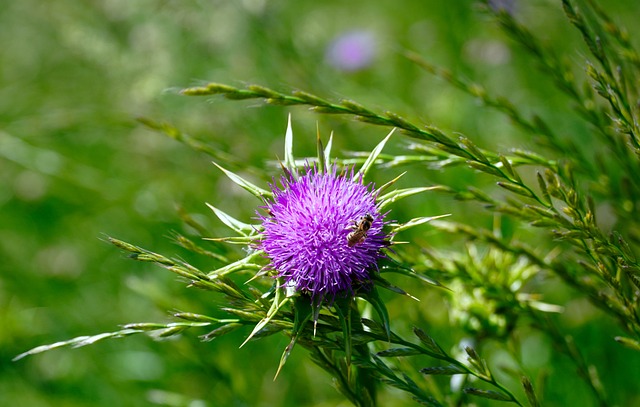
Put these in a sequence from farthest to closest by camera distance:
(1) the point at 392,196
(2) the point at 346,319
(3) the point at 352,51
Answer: (3) the point at 352,51 → (1) the point at 392,196 → (2) the point at 346,319

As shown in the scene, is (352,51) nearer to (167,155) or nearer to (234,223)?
(167,155)

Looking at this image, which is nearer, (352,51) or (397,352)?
(397,352)

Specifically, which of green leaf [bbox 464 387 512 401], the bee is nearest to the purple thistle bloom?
the bee

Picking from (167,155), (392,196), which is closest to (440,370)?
(392,196)

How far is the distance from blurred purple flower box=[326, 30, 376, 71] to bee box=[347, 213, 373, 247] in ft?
15.1

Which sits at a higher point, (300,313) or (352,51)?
(300,313)

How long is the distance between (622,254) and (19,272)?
13.6ft

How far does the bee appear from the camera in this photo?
1.90m

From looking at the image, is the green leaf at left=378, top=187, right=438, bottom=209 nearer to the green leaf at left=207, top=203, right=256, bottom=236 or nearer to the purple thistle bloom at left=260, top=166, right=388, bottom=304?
the purple thistle bloom at left=260, top=166, right=388, bottom=304

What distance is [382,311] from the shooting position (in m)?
1.90

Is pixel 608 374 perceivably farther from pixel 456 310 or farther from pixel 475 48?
pixel 475 48

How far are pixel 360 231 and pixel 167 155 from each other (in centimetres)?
347

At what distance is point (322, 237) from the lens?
6.59ft

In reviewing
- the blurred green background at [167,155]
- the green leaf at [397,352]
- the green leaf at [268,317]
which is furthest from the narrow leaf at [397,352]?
the blurred green background at [167,155]
